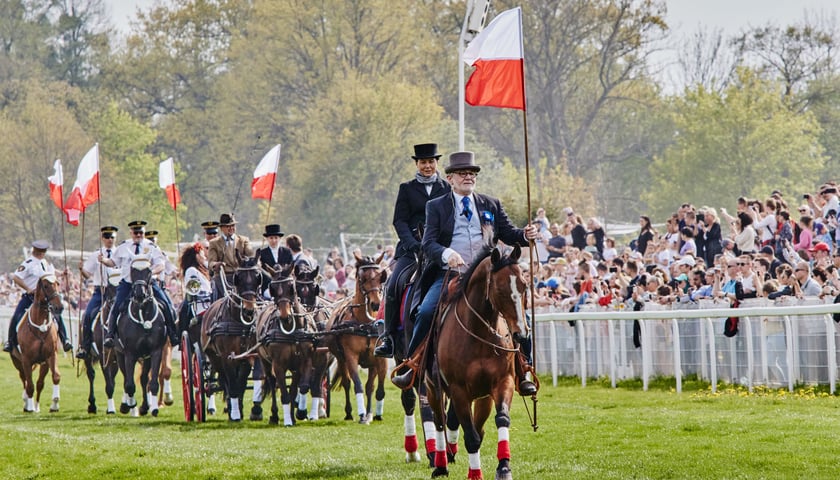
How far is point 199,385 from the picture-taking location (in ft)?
67.3

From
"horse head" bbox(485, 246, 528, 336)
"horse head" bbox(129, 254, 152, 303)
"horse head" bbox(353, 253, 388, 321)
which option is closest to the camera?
"horse head" bbox(485, 246, 528, 336)

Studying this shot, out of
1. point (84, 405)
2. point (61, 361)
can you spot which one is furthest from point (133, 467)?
point (61, 361)

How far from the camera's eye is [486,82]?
49.9ft

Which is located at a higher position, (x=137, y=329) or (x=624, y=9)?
(x=624, y=9)

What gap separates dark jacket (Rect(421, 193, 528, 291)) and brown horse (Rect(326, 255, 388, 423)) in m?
6.39

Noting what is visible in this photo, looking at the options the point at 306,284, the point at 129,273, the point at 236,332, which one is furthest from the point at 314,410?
the point at 129,273

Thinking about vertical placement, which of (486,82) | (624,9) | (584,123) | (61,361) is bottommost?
(61,361)

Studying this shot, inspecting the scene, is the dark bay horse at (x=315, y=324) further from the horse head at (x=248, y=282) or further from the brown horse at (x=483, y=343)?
the brown horse at (x=483, y=343)

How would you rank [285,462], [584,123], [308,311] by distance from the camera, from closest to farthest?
[285,462], [308,311], [584,123]

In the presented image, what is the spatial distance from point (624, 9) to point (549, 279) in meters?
41.8

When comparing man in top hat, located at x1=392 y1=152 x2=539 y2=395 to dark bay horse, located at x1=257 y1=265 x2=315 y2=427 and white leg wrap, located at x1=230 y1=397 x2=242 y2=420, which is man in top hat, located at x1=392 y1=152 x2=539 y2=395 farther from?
white leg wrap, located at x1=230 y1=397 x2=242 y2=420

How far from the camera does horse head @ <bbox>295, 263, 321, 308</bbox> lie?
20.1 metres

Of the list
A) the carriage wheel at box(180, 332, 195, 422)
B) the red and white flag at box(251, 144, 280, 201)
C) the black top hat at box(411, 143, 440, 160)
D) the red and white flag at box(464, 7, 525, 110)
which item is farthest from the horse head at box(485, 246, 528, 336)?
the red and white flag at box(251, 144, 280, 201)

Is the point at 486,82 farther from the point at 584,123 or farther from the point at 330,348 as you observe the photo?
the point at 584,123
